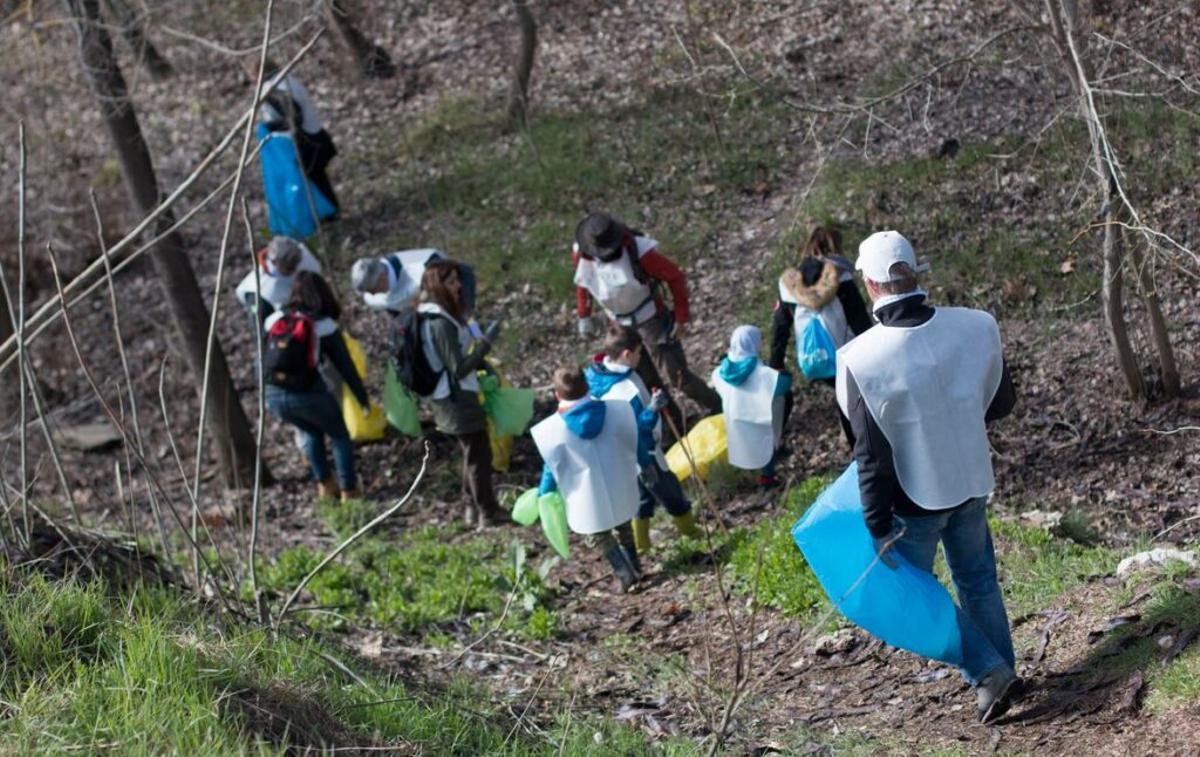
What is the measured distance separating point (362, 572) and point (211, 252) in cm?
693

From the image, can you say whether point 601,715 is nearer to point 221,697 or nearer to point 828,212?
point 221,697

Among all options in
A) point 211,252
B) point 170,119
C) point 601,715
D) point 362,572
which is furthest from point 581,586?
point 170,119

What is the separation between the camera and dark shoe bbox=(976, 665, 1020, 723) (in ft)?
16.7

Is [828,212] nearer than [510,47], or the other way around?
[828,212]

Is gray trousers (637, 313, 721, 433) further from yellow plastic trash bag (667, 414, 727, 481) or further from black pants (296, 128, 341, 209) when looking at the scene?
black pants (296, 128, 341, 209)

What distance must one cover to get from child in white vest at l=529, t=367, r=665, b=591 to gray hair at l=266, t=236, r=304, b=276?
3.04m

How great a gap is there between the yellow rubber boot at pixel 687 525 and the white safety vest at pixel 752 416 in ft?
1.48

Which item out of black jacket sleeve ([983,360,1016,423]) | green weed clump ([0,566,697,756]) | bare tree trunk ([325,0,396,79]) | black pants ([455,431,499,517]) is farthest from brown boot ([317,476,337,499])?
bare tree trunk ([325,0,396,79])

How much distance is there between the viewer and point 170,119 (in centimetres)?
1662

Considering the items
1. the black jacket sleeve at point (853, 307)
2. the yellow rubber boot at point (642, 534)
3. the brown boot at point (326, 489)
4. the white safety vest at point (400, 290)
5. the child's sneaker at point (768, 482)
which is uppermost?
the white safety vest at point (400, 290)

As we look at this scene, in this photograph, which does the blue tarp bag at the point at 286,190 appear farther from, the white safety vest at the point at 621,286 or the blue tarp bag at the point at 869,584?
the blue tarp bag at the point at 869,584

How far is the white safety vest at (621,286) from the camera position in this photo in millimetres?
8570

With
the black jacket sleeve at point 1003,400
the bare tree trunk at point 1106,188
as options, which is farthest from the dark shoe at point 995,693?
the bare tree trunk at point 1106,188

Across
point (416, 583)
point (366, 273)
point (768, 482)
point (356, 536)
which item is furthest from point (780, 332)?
point (356, 536)
